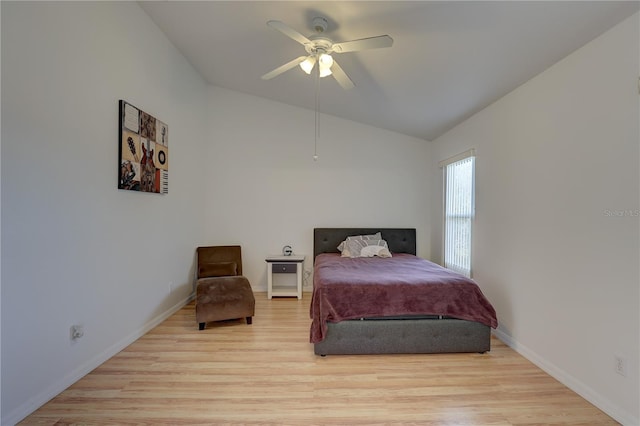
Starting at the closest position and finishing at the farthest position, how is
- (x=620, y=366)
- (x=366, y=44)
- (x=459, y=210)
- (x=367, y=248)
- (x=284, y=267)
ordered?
(x=620, y=366) < (x=366, y=44) < (x=459, y=210) < (x=367, y=248) < (x=284, y=267)

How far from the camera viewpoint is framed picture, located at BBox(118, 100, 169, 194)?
8.52 feet

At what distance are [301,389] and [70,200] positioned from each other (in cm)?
213

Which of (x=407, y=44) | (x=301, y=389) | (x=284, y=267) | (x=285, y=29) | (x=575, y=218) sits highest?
(x=407, y=44)

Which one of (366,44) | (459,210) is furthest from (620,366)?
(366,44)

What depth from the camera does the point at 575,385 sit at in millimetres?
2059

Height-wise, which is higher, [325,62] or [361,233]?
[325,62]

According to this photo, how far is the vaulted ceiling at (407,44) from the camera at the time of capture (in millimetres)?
1884

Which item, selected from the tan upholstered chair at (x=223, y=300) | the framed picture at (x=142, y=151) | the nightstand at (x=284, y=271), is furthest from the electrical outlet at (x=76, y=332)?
the nightstand at (x=284, y=271)

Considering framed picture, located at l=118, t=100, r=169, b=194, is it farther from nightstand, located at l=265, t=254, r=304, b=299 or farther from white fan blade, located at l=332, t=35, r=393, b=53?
white fan blade, located at l=332, t=35, r=393, b=53

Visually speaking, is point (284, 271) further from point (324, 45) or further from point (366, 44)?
point (366, 44)

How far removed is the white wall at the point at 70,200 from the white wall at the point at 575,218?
359cm

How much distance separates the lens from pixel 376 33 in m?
2.42

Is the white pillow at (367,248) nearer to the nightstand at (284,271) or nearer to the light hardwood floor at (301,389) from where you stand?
the nightstand at (284,271)

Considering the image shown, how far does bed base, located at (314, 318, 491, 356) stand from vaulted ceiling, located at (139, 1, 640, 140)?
221 cm
